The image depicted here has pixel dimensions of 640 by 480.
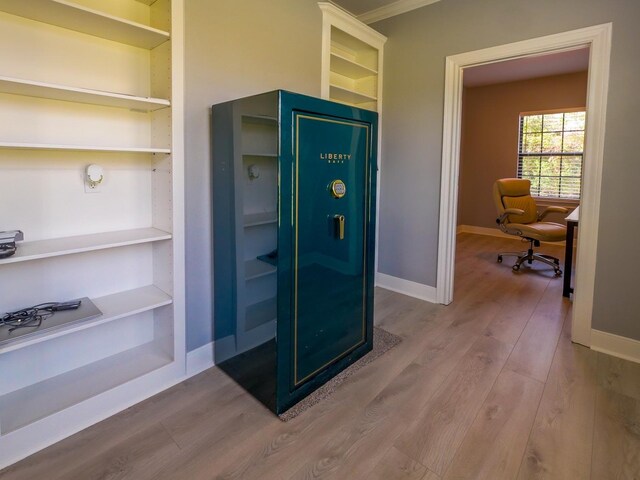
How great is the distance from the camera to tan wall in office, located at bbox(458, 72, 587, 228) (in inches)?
221

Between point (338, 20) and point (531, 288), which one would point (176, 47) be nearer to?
point (338, 20)

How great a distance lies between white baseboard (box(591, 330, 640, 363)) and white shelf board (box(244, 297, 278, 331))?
2.17 meters

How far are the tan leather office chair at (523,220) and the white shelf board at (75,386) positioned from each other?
3.96m

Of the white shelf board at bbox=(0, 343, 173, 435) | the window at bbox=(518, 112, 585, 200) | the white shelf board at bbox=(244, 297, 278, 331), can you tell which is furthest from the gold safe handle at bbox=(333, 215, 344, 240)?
the window at bbox=(518, 112, 585, 200)

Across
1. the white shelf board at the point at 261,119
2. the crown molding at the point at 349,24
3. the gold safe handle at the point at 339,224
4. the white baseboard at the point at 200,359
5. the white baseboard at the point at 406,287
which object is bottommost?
the white baseboard at the point at 200,359

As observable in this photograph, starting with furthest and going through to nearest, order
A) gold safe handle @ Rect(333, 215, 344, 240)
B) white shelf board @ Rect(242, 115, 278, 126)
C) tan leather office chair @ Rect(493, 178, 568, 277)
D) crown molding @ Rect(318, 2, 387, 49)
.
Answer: tan leather office chair @ Rect(493, 178, 568, 277) → crown molding @ Rect(318, 2, 387, 49) → gold safe handle @ Rect(333, 215, 344, 240) → white shelf board @ Rect(242, 115, 278, 126)

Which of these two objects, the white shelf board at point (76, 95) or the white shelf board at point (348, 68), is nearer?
the white shelf board at point (76, 95)

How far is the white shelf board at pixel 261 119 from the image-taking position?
1672 millimetres

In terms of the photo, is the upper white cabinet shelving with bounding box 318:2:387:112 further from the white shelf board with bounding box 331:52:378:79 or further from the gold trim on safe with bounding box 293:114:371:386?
the gold trim on safe with bounding box 293:114:371:386

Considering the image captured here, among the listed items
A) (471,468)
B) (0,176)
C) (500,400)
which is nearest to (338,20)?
(0,176)

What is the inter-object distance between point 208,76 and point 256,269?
1.13m

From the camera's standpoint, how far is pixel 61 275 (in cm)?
185

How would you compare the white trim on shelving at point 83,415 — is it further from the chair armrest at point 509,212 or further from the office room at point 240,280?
the chair armrest at point 509,212

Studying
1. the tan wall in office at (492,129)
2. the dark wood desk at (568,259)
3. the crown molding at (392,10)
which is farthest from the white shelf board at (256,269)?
the tan wall in office at (492,129)
